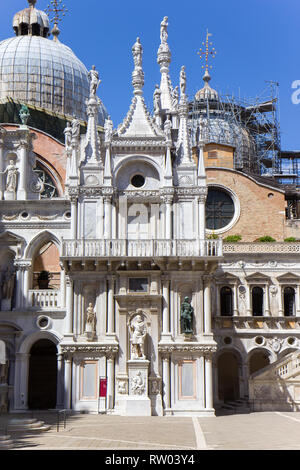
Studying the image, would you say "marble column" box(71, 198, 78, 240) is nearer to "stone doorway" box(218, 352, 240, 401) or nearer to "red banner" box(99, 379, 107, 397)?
"red banner" box(99, 379, 107, 397)

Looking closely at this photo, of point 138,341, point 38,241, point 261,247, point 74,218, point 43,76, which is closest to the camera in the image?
point 138,341

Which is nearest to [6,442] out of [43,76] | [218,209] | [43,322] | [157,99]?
[43,322]

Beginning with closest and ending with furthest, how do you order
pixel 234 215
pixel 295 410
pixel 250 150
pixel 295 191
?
1. pixel 295 410
2. pixel 234 215
3. pixel 295 191
4. pixel 250 150

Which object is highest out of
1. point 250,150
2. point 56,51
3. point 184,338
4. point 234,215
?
point 56,51

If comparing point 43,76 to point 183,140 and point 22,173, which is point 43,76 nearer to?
point 22,173

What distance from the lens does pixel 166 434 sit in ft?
86.5

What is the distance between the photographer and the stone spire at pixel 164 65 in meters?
46.5

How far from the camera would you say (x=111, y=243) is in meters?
37.2

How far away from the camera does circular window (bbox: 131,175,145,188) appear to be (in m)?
39.2

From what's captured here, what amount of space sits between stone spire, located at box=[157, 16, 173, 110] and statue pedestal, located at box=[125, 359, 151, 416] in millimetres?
18730

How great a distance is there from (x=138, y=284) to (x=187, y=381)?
5.38 metres

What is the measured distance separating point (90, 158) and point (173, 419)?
576 inches

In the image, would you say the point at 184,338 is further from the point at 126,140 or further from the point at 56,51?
the point at 56,51

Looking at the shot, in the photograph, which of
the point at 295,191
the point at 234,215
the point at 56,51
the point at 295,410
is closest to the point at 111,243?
the point at 295,410
